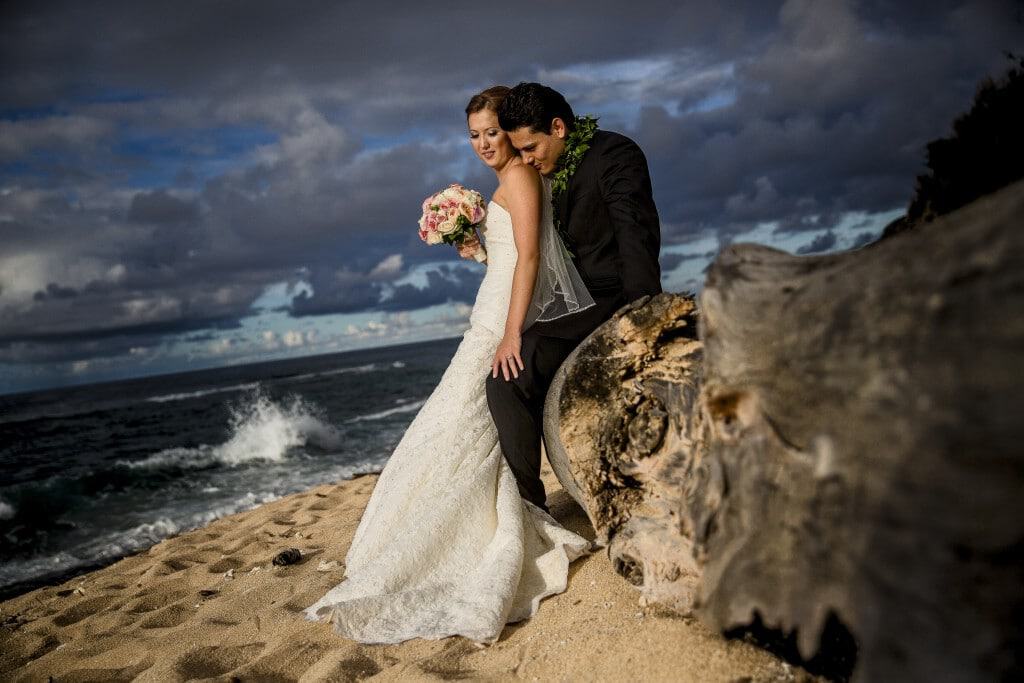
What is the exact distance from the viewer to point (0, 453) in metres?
27.3

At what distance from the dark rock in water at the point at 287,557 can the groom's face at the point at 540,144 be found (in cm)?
398

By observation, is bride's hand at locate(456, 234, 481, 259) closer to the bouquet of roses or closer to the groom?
the bouquet of roses

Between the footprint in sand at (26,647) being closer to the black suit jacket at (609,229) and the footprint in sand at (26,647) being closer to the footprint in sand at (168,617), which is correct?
the footprint in sand at (168,617)

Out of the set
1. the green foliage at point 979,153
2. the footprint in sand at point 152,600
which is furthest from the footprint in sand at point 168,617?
the green foliage at point 979,153

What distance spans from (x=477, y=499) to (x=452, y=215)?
220cm

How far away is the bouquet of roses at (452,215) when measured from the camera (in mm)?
4922

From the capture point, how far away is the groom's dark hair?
446 centimetres

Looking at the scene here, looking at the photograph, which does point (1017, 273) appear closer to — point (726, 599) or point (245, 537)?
point (726, 599)

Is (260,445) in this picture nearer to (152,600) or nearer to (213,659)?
(152,600)

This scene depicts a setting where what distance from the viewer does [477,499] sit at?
4199 mm

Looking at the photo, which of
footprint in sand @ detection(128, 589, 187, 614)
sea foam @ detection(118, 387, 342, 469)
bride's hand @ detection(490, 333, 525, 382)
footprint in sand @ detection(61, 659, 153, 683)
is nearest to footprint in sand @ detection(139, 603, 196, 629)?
footprint in sand @ detection(128, 589, 187, 614)

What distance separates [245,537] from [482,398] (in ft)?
12.8

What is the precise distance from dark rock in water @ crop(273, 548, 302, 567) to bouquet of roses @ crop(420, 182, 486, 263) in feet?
→ 10.1

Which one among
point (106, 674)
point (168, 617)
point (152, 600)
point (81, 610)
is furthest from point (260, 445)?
point (106, 674)
